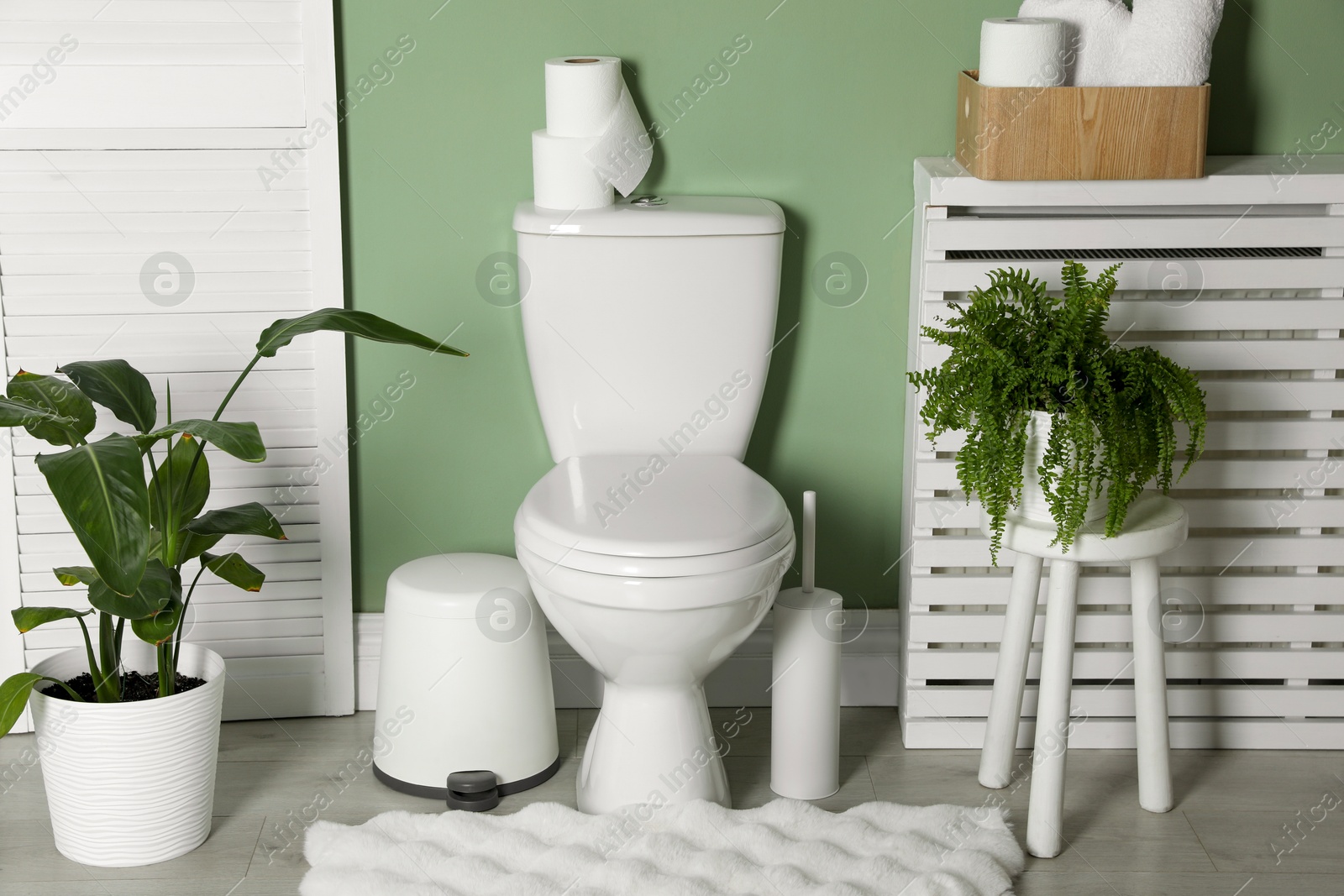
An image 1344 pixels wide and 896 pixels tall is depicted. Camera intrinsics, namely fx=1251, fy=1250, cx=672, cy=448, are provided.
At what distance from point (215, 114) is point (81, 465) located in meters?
0.73

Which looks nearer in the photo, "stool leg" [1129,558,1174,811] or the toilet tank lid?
"stool leg" [1129,558,1174,811]

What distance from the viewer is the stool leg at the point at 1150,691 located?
179cm

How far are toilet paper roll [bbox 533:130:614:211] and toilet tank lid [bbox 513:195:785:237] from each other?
0.01m

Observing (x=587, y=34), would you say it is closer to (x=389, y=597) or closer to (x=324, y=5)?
(x=324, y=5)

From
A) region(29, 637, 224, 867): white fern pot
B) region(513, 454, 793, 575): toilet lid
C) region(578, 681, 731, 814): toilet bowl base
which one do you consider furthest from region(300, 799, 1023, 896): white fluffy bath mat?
region(513, 454, 793, 575): toilet lid

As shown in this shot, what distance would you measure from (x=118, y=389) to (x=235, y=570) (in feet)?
1.08

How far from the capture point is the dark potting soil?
A: 5.79ft

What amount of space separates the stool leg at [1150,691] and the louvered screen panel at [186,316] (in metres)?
1.27

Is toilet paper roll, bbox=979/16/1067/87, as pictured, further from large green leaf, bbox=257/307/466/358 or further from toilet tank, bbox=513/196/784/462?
large green leaf, bbox=257/307/466/358

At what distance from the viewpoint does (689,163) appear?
2.04m

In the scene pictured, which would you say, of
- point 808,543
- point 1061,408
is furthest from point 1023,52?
point 808,543

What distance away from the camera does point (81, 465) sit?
4.75 ft

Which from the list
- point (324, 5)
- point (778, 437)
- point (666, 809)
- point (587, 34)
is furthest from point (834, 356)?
point (324, 5)

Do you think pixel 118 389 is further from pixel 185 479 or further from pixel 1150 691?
pixel 1150 691
